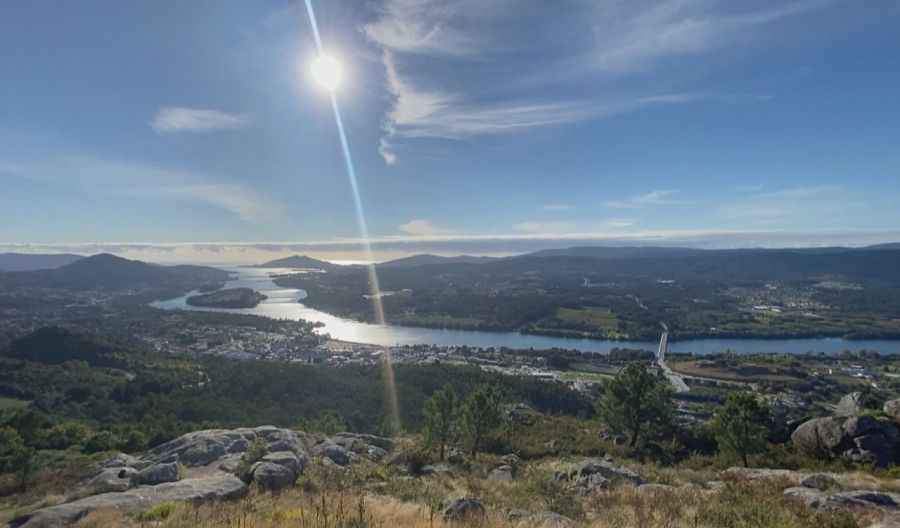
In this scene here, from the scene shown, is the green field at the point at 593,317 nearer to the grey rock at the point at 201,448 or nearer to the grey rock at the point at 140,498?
the grey rock at the point at 201,448

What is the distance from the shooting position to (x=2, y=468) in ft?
70.8

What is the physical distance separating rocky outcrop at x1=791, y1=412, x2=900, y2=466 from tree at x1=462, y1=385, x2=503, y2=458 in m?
10.4

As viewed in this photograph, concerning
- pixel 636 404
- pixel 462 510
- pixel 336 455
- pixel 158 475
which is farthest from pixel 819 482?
pixel 158 475

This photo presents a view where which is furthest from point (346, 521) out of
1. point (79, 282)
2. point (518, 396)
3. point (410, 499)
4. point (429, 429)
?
point (79, 282)

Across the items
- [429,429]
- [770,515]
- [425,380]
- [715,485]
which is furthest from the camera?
[425,380]

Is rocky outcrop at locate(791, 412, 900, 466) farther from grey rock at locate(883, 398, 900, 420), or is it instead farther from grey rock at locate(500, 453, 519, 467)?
grey rock at locate(500, 453, 519, 467)

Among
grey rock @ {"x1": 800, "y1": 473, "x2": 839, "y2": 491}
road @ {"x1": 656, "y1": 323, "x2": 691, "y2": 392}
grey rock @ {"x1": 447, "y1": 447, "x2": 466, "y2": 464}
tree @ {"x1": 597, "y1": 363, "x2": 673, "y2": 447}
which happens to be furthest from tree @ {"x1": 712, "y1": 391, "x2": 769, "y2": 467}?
road @ {"x1": 656, "y1": 323, "x2": 691, "y2": 392}

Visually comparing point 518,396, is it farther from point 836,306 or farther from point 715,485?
point 836,306

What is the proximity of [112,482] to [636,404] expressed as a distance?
59.5 ft

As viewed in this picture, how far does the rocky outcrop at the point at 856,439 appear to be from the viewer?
13.1 m

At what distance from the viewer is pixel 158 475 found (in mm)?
9992

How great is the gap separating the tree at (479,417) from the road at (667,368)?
29.6m

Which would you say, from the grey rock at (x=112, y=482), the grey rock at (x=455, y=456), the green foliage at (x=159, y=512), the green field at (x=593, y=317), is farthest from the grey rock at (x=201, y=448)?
the green field at (x=593, y=317)

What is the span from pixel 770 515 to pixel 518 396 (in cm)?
4693
